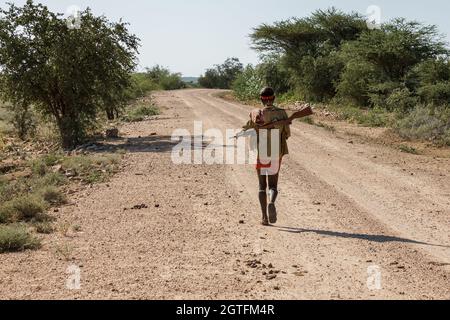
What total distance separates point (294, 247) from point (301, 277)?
101cm

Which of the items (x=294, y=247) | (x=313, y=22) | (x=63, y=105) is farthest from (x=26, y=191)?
(x=313, y=22)

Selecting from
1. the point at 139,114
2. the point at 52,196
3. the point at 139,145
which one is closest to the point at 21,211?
the point at 52,196

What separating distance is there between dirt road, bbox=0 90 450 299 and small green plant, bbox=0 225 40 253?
219 millimetres

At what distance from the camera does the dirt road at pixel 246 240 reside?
5102mm

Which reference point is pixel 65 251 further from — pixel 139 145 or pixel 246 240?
pixel 139 145

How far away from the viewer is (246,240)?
6672 mm

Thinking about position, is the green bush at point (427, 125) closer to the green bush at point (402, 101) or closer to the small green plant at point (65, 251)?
the green bush at point (402, 101)

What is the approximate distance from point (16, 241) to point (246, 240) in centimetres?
266

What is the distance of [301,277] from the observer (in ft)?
17.4

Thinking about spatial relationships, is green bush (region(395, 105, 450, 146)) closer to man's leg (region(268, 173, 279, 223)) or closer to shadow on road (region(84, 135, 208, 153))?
shadow on road (region(84, 135, 208, 153))

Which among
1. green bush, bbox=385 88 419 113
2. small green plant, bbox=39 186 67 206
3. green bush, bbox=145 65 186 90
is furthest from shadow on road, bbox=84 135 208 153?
green bush, bbox=145 65 186 90

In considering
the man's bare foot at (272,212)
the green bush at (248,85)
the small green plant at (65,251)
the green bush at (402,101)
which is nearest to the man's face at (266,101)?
the man's bare foot at (272,212)

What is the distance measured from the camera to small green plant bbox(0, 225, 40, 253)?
21.5 ft

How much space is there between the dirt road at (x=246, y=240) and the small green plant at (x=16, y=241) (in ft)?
0.72
